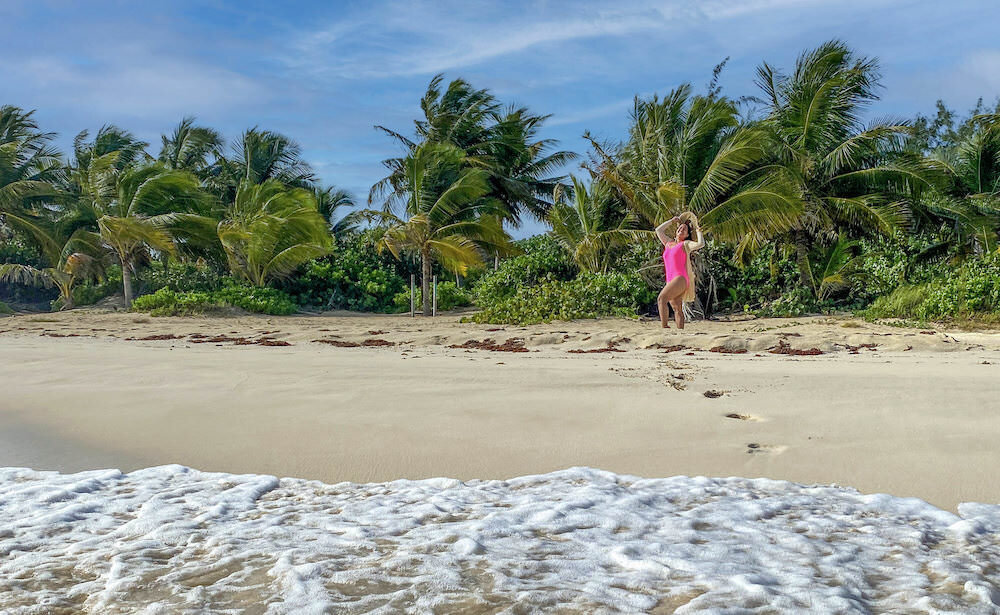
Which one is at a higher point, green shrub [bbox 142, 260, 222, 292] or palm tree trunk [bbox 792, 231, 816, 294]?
palm tree trunk [bbox 792, 231, 816, 294]

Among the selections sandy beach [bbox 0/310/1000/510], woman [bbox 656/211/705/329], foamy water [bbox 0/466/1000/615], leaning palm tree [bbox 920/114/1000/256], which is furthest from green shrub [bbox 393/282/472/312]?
foamy water [bbox 0/466/1000/615]

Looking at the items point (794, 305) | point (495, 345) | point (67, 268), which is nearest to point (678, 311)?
point (495, 345)

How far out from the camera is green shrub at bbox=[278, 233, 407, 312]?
2156cm

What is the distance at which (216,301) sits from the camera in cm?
1780

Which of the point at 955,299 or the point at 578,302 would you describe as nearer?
the point at 955,299

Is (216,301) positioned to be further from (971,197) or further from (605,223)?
(971,197)

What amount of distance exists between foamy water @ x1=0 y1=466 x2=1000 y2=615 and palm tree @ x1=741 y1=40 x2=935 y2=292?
13061 millimetres

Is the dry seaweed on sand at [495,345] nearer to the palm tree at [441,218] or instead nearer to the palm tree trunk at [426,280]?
the palm tree at [441,218]

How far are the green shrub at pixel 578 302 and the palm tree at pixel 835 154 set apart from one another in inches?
120

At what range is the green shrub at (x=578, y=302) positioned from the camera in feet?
43.9

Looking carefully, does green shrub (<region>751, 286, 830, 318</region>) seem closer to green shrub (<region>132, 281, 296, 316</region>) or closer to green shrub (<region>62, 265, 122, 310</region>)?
green shrub (<region>132, 281, 296, 316</region>)

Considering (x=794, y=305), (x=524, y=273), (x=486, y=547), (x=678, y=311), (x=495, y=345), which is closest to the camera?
(x=486, y=547)

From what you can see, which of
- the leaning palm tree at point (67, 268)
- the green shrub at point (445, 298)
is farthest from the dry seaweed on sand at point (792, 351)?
the leaning palm tree at point (67, 268)

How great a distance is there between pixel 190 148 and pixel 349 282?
9416mm
